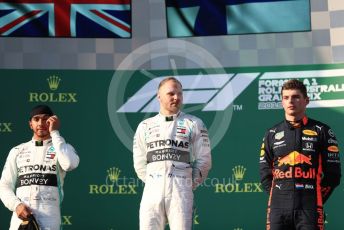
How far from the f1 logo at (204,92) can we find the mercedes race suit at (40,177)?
8.02ft

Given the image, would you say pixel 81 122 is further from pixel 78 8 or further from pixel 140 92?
pixel 78 8

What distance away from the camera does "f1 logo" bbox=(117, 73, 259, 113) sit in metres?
6.91

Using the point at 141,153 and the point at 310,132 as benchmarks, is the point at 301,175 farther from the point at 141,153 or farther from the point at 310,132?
the point at 141,153

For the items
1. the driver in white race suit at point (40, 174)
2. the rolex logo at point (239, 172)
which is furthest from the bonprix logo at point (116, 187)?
the driver in white race suit at point (40, 174)

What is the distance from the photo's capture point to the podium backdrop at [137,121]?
6793 millimetres

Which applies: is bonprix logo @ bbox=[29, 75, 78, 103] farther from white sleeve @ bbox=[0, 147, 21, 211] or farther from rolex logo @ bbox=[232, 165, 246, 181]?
white sleeve @ bbox=[0, 147, 21, 211]

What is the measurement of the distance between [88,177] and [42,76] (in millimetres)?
1344

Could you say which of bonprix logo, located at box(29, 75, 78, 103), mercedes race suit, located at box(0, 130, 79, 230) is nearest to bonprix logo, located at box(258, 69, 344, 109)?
bonprix logo, located at box(29, 75, 78, 103)

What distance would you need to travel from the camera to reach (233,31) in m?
7.00

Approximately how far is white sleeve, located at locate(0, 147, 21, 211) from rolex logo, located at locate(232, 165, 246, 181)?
9.78ft

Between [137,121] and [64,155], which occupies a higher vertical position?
[137,121]

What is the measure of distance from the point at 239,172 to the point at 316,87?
133 centimetres

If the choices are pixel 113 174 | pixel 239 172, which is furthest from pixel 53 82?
pixel 239 172

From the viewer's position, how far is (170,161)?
14.5 feet
